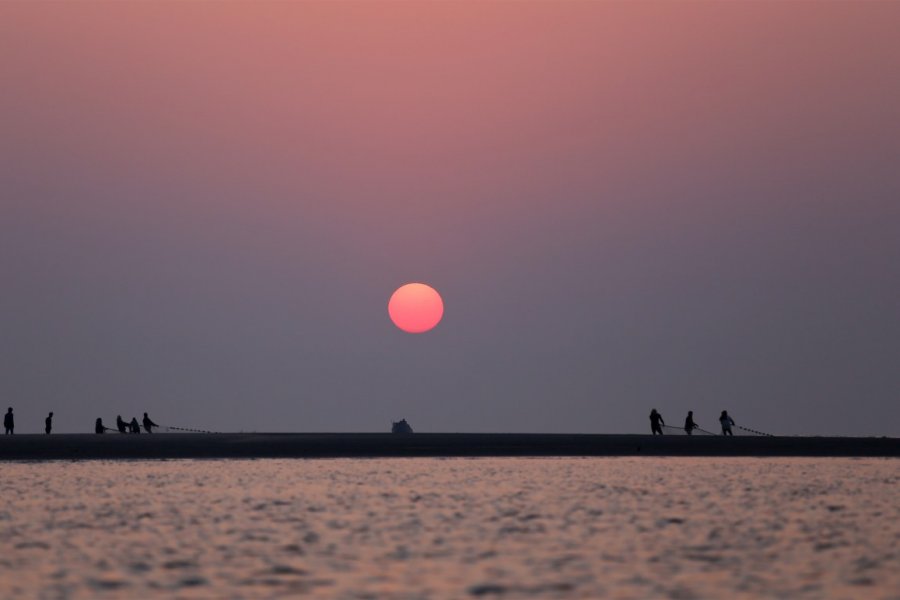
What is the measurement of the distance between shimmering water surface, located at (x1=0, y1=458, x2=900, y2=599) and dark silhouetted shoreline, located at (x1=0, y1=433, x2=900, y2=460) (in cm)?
1819

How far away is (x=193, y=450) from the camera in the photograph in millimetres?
70938

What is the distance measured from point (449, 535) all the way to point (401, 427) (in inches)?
3337

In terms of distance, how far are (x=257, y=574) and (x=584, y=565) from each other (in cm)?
557

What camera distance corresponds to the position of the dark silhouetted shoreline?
66.9 meters

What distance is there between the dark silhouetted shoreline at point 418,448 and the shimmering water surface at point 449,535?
18187mm

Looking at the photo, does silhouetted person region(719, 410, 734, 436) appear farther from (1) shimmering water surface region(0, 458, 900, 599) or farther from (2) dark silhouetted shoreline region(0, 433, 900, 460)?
(1) shimmering water surface region(0, 458, 900, 599)

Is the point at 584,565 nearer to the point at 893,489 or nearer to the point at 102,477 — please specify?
the point at 893,489

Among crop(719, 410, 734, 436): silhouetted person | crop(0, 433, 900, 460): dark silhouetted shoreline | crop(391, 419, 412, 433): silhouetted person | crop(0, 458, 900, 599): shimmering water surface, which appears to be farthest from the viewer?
crop(391, 419, 412, 433): silhouetted person

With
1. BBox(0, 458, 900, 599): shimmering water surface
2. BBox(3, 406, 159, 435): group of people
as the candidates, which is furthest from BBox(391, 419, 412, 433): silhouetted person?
BBox(0, 458, 900, 599): shimmering water surface

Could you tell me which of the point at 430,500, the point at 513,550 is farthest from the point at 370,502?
the point at 513,550

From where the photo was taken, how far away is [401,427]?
113 meters

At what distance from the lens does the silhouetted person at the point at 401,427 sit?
11200 cm

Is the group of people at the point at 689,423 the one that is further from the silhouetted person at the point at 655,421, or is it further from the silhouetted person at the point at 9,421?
the silhouetted person at the point at 9,421

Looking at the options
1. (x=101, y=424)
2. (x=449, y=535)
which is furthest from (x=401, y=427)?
(x=449, y=535)
